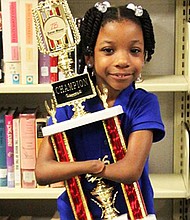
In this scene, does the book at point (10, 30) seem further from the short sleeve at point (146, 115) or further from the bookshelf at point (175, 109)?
the short sleeve at point (146, 115)

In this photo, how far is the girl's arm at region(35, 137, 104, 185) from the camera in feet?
3.33

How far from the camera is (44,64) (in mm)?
1820

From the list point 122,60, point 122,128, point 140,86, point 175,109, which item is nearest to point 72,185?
point 122,128

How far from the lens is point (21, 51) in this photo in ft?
5.92

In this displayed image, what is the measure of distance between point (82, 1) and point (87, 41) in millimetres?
944

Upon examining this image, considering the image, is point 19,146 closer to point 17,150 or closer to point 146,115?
point 17,150

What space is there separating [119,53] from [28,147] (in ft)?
2.89

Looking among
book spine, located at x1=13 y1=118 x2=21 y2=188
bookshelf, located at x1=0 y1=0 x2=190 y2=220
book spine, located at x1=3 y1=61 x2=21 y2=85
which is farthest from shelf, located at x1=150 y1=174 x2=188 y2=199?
book spine, located at x1=3 y1=61 x2=21 y2=85

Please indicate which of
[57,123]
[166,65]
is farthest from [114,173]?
[166,65]

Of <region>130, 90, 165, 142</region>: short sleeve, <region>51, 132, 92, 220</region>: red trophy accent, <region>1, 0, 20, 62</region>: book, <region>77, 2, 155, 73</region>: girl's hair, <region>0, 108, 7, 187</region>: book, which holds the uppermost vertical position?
<region>77, 2, 155, 73</region>: girl's hair

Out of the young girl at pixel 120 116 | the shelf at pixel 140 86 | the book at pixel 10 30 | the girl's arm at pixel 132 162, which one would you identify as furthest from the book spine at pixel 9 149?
the girl's arm at pixel 132 162

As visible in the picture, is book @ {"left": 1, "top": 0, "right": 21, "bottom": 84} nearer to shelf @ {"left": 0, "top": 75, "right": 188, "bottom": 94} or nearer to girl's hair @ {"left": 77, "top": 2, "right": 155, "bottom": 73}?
shelf @ {"left": 0, "top": 75, "right": 188, "bottom": 94}

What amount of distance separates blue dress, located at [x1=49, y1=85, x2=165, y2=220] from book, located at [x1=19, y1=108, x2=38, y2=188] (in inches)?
28.3

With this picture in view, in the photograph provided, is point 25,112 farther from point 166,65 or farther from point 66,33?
point 66,33
